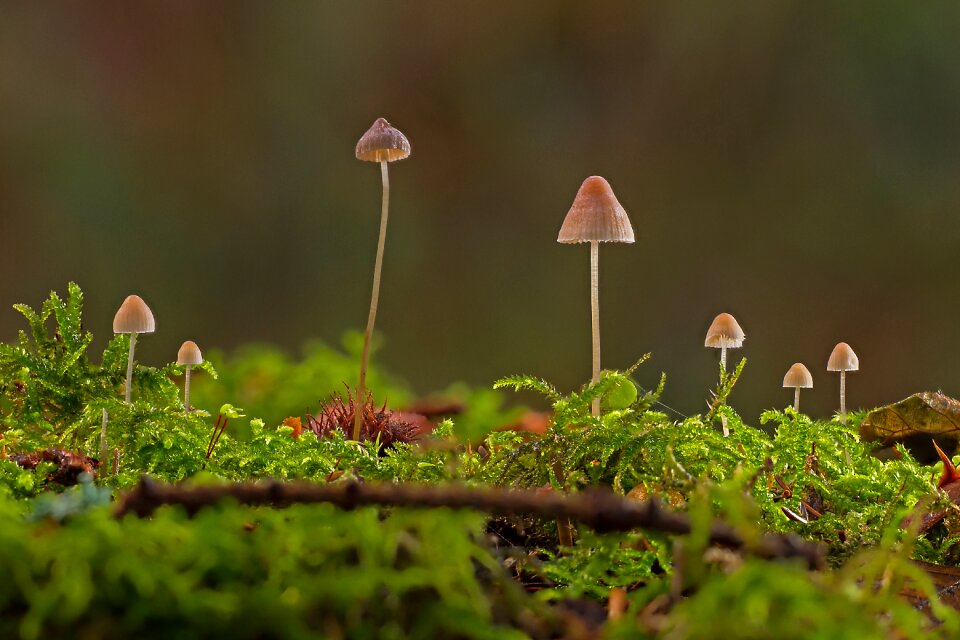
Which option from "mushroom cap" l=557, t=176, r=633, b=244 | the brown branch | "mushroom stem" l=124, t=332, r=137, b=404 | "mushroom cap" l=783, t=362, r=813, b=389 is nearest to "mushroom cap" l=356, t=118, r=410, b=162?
"mushroom cap" l=557, t=176, r=633, b=244

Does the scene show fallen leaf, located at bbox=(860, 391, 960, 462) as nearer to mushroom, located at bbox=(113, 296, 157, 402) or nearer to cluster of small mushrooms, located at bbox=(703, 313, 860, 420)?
cluster of small mushrooms, located at bbox=(703, 313, 860, 420)

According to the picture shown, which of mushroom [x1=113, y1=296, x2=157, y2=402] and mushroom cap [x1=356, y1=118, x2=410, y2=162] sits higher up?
mushroom cap [x1=356, y1=118, x2=410, y2=162]

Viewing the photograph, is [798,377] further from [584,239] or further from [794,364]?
[584,239]

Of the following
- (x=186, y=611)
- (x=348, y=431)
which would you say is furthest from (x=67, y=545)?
(x=348, y=431)

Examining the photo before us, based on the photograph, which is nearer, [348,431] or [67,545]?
[67,545]

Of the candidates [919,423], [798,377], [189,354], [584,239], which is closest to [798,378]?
[798,377]

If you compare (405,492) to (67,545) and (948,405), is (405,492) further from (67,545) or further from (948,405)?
(948,405)

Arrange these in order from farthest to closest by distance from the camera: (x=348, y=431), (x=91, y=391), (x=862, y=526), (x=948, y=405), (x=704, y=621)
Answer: (x=348, y=431)
(x=948, y=405)
(x=91, y=391)
(x=862, y=526)
(x=704, y=621)
